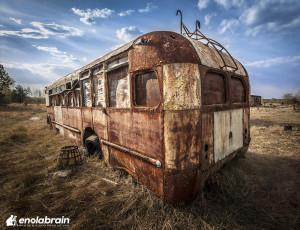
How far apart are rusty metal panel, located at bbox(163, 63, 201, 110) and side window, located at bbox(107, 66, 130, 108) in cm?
103

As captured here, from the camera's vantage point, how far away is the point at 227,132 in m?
3.44

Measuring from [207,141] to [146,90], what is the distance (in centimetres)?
123

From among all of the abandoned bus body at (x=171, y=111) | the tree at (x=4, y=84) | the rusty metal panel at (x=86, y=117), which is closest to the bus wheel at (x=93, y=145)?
the rusty metal panel at (x=86, y=117)

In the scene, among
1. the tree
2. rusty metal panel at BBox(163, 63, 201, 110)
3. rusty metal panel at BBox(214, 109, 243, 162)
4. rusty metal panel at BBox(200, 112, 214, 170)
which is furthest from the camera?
the tree

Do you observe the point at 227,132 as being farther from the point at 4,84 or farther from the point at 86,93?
the point at 4,84

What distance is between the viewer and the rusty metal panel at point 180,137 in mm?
2469

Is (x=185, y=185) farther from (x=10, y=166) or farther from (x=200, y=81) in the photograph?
(x=10, y=166)

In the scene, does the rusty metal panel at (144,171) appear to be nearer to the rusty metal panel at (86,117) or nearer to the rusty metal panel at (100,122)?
the rusty metal panel at (100,122)

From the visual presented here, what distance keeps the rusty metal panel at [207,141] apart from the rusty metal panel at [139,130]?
0.66m

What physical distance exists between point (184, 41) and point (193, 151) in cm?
158

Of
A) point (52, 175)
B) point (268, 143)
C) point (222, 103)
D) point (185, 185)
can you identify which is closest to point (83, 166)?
point (52, 175)

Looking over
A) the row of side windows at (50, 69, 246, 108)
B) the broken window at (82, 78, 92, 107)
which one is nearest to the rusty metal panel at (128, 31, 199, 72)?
the row of side windows at (50, 69, 246, 108)

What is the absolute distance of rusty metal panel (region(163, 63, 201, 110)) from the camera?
96.6 inches

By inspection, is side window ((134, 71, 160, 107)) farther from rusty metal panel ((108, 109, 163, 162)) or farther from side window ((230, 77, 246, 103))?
side window ((230, 77, 246, 103))
